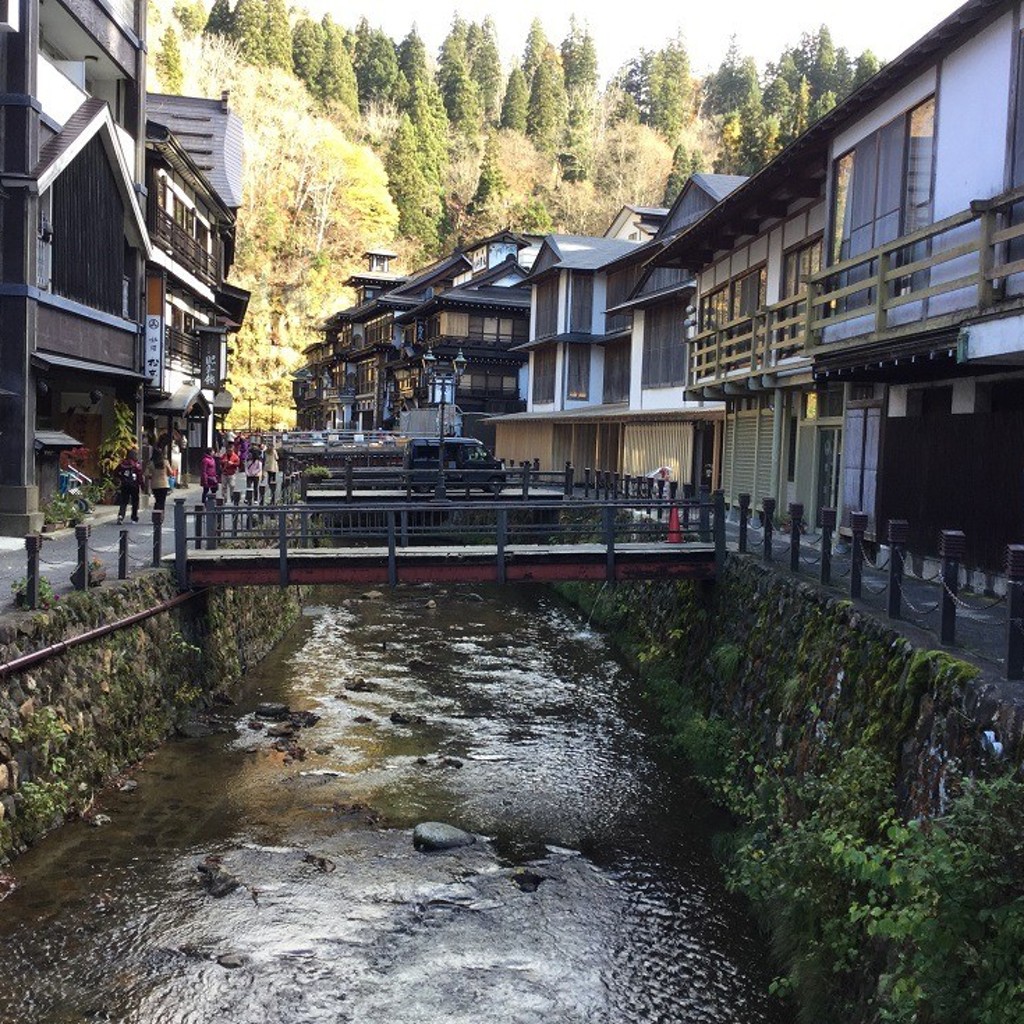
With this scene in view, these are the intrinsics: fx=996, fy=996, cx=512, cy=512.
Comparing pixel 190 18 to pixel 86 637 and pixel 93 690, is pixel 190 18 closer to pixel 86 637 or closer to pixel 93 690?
pixel 86 637

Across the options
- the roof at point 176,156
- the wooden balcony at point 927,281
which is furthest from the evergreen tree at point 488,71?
the wooden balcony at point 927,281

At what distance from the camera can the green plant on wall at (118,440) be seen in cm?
2806

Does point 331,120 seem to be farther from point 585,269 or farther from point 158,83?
point 585,269

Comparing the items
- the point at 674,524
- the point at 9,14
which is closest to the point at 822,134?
the point at 674,524

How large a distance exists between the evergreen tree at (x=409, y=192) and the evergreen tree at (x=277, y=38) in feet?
41.3

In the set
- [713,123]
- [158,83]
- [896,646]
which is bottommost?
[896,646]

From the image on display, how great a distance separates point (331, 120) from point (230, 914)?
9872 centimetres

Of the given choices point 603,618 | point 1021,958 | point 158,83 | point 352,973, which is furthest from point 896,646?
point 158,83

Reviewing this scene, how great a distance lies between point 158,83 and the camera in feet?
252

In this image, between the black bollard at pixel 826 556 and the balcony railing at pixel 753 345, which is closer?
the black bollard at pixel 826 556

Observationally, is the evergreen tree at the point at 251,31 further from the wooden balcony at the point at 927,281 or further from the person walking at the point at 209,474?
the wooden balcony at the point at 927,281

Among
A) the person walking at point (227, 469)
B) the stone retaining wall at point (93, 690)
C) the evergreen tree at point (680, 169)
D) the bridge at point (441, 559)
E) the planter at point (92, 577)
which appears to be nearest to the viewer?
the stone retaining wall at point (93, 690)

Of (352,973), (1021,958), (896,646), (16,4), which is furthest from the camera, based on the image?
(16,4)

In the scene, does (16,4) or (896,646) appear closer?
(896,646)
